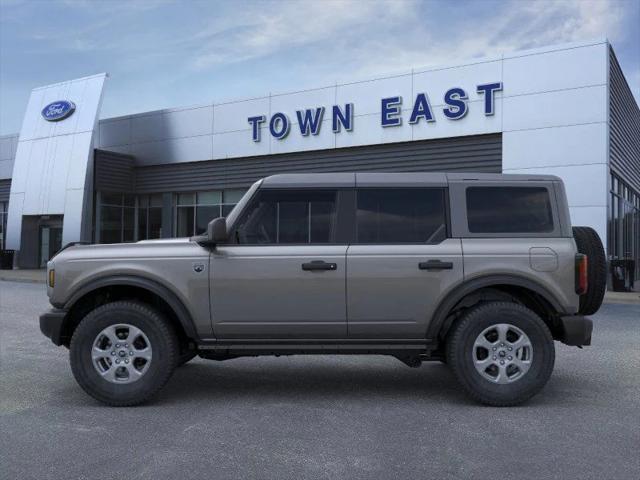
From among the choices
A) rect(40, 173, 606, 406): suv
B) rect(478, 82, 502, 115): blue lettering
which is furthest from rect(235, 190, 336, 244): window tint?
rect(478, 82, 502, 115): blue lettering

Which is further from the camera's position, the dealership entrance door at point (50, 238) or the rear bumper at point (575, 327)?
the dealership entrance door at point (50, 238)

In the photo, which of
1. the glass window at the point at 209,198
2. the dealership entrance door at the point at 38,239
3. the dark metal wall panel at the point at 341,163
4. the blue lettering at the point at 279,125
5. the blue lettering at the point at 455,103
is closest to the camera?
the blue lettering at the point at 455,103

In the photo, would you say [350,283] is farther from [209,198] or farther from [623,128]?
[209,198]

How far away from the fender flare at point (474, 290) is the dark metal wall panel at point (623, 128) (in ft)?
45.5

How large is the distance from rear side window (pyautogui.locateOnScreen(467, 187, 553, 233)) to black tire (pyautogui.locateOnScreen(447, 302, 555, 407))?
0.71 meters

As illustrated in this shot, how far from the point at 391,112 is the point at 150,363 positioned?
53.7ft

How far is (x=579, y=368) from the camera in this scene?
6754 mm

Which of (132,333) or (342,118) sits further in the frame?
(342,118)

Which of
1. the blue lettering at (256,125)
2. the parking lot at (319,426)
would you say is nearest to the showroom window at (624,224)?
the blue lettering at (256,125)

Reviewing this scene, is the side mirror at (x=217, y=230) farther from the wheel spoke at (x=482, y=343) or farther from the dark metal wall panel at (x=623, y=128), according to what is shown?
the dark metal wall panel at (x=623, y=128)

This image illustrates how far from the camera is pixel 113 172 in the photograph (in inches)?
1033

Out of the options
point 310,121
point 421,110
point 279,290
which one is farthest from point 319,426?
point 310,121

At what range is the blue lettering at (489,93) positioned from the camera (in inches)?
719

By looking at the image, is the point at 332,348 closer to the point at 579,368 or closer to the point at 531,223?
the point at 531,223
